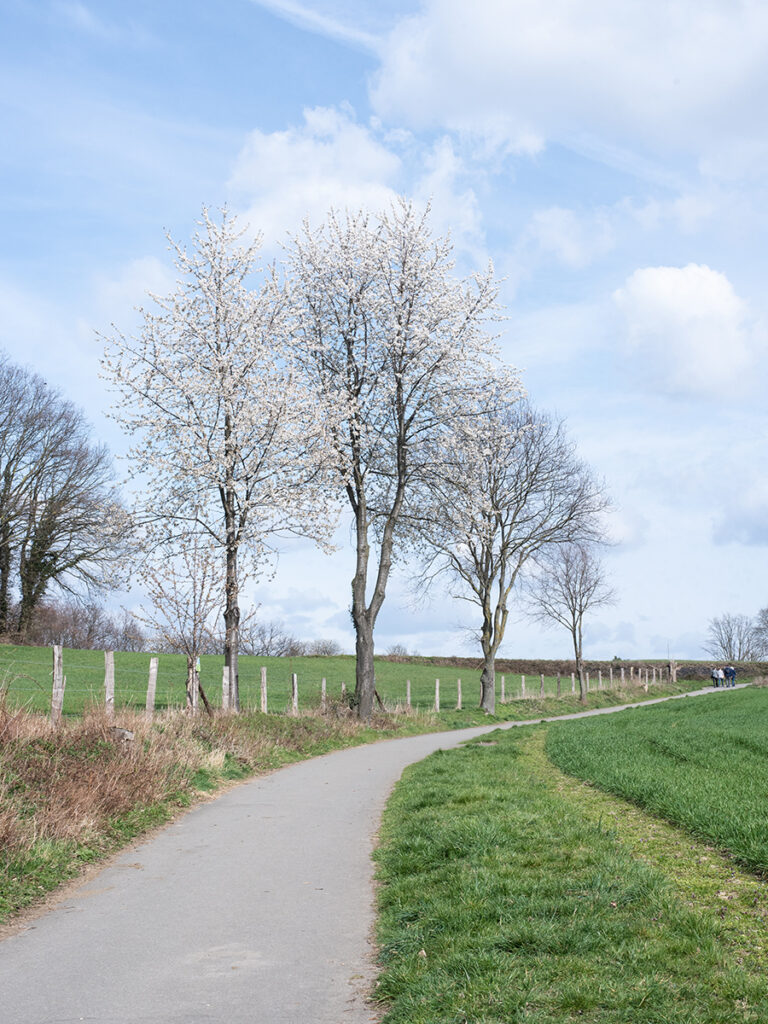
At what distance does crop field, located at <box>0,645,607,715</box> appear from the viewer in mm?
28406

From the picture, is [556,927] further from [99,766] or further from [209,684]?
[209,684]

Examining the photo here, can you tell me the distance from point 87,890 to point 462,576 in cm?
3187

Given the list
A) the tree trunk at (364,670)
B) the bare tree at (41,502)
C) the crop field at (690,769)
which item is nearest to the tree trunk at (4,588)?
the bare tree at (41,502)

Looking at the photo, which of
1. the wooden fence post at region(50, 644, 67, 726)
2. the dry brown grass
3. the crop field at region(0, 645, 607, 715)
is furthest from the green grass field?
the crop field at region(0, 645, 607, 715)

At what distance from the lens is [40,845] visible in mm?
8633

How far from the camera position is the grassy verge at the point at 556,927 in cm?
484

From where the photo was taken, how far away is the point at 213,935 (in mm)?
6738

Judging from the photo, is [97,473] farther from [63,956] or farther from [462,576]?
[63,956]

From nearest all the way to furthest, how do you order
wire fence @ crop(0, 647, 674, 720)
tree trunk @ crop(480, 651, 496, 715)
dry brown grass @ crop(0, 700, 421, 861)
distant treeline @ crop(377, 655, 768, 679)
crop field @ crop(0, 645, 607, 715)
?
1. dry brown grass @ crop(0, 700, 421, 861)
2. wire fence @ crop(0, 647, 674, 720)
3. crop field @ crop(0, 645, 607, 715)
4. tree trunk @ crop(480, 651, 496, 715)
5. distant treeline @ crop(377, 655, 768, 679)

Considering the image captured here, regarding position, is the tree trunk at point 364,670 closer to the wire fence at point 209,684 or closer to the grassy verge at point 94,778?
the wire fence at point 209,684

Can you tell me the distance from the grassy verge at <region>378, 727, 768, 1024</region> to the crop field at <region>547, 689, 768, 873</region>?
1.51 ft

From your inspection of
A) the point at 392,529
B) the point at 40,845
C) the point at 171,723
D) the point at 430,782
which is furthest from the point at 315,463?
the point at 40,845

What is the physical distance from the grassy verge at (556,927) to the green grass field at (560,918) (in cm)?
1

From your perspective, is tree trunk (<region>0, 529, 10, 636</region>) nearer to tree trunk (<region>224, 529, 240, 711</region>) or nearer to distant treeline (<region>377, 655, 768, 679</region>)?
tree trunk (<region>224, 529, 240, 711</region>)
